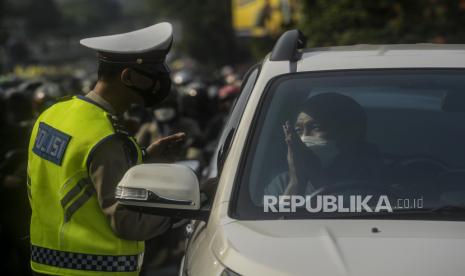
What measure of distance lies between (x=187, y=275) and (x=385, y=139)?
85cm

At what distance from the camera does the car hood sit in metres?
3.00

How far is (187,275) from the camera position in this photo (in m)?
3.56

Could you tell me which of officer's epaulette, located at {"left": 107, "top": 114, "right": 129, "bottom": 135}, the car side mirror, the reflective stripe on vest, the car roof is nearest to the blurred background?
the reflective stripe on vest

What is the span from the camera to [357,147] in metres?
3.79

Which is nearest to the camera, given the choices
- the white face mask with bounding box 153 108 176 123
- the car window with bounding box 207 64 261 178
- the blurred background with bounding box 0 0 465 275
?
the car window with bounding box 207 64 261 178

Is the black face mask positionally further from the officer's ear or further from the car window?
the car window

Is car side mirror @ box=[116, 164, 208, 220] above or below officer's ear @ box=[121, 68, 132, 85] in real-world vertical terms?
below

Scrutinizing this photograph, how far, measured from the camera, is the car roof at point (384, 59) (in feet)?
13.1

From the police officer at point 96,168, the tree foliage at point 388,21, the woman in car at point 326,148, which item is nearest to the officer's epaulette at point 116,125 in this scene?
the police officer at point 96,168

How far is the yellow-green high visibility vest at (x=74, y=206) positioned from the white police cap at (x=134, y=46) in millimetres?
195

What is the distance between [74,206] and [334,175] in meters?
0.87

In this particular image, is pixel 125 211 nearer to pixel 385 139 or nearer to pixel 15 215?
pixel 385 139

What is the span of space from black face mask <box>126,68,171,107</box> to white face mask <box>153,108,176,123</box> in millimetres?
6043

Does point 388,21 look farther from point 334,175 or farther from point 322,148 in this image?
point 334,175
